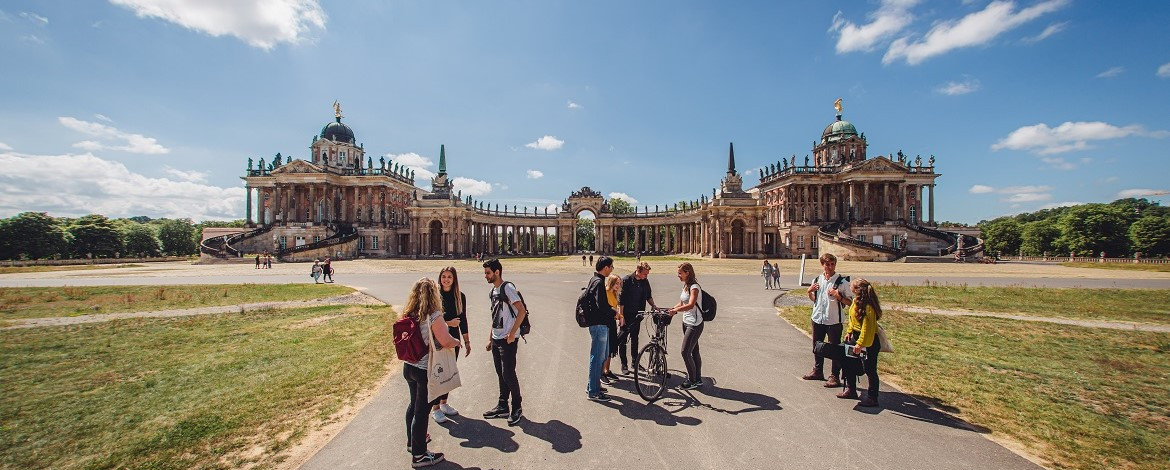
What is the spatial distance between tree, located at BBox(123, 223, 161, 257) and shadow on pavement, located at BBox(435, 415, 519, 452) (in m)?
97.7

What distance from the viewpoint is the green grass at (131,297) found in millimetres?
17438

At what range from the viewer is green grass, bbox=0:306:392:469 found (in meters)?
5.93

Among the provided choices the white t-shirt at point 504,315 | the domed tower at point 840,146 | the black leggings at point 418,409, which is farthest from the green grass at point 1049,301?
the domed tower at point 840,146

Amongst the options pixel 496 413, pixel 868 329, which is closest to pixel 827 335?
pixel 868 329

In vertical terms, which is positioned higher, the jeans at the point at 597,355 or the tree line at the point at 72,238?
the tree line at the point at 72,238

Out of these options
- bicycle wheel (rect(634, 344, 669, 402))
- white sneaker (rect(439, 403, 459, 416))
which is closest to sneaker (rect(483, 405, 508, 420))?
white sneaker (rect(439, 403, 459, 416))

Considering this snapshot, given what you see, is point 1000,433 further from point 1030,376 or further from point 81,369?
point 81,369

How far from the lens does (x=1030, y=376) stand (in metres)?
9.02

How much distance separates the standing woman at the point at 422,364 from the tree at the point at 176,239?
369ft

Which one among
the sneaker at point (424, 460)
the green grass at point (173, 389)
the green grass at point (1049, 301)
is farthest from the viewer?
the green grass at point (1049, 301)

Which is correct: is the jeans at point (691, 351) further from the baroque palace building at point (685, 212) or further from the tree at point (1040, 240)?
the tree at point (1040, 240)

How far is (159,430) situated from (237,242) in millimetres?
69900

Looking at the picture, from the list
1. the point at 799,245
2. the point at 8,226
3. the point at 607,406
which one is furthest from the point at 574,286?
the point at 8,226

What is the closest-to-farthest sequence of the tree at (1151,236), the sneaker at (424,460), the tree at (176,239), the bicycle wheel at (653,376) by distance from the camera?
1. the sneaker at (424,460)
2. the bicycle wheel at (653,376)
3. the tree at (1151,236)
4. the tree at (176,239)
